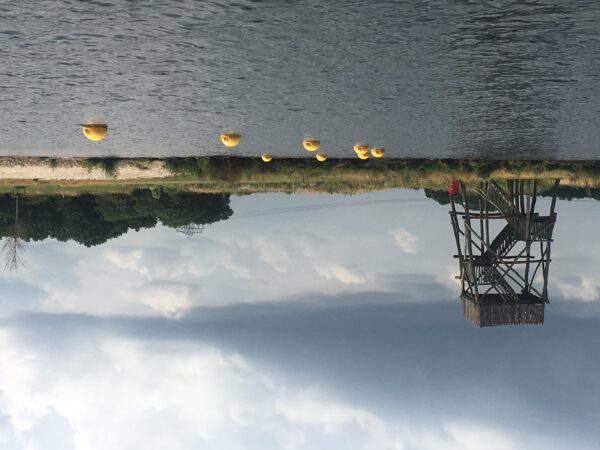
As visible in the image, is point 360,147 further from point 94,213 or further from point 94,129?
point 94,213

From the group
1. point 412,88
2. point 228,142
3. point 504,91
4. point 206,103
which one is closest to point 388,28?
point 412,88

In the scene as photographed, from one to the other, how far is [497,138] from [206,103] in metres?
9.16

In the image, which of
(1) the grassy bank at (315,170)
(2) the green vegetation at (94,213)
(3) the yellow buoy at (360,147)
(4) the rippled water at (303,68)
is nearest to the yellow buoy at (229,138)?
(4) the rippled water at (303,68)

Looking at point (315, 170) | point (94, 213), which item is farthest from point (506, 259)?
point (94, 213)

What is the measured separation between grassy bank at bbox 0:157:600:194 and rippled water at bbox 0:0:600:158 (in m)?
7.94

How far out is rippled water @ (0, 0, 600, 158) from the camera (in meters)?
8.88

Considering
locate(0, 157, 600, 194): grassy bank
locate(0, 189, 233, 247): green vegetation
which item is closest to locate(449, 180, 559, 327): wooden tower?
locate(0, 157, 600, 194): grassy bank

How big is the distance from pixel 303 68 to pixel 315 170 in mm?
16632

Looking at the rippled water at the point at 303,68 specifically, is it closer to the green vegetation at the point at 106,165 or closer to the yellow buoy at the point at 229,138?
the yellow buoy at the point at 229,138

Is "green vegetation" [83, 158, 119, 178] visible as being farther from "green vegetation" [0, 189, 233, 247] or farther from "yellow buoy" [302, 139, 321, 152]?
"yellow buoy" [302, 139, 321, 152]

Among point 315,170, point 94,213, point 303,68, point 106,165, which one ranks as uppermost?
point 303,68

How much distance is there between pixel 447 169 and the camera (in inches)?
1061

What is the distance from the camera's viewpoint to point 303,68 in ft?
37.7

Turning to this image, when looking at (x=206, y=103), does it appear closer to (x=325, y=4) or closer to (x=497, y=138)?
(x=325, y=4)
